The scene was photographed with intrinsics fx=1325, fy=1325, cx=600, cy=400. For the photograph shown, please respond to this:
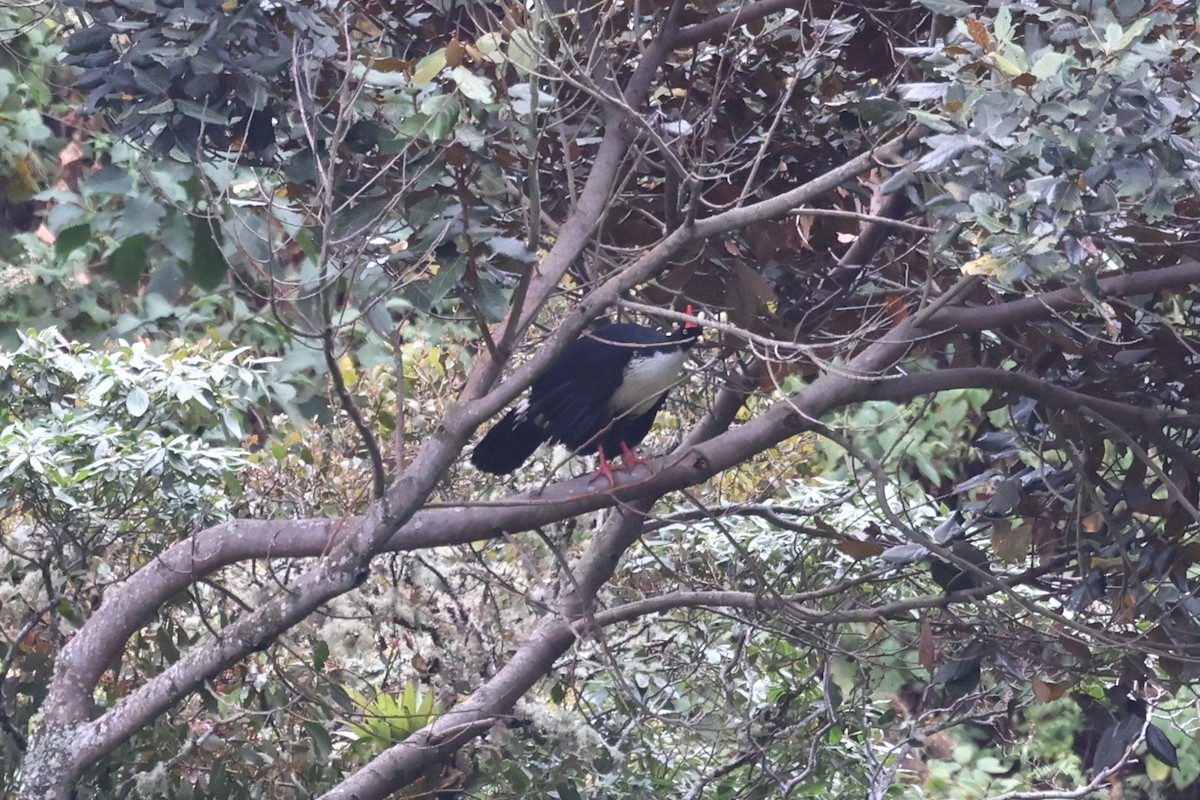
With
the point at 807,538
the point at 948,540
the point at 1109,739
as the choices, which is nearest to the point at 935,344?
the point at 948,540

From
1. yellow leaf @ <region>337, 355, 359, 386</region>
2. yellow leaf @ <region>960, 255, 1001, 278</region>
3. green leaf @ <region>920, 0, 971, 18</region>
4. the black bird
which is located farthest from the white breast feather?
yellow leaf @ <region>960, 255, 1001, 278</region>

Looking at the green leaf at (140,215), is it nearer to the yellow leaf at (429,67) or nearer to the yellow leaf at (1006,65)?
the yellow leaf at (429,67)

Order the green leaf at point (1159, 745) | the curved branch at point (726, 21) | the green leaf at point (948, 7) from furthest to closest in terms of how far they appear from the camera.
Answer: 1. the green leaf at point (1159, 745)
2. the curved branch at point (726, 21)
3. the green leaf at point (948, 7)

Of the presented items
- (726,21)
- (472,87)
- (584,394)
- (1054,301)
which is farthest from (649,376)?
(472,87)

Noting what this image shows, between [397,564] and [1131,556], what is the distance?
77.8 inches

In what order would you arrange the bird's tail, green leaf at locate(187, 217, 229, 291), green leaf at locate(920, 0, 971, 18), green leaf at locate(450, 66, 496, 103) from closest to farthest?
1. green leaf at locate(450, 66, 496, 103)
2. green leaf at locate(920, 0, 971, 18)
3. green leaf at locate(187, 217, 229, 291)
4. the bird's tail

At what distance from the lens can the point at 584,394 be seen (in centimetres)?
371

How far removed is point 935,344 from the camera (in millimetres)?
3348

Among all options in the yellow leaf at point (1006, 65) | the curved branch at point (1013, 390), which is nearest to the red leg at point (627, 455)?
the curved branch at point (1013, 390)

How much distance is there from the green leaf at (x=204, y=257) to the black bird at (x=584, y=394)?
3.55 ft

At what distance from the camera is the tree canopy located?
2.37 meters

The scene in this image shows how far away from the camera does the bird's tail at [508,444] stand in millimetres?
3635

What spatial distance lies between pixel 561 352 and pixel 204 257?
2.58ft

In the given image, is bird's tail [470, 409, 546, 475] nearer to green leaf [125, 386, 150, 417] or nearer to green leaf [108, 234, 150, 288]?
green leaf [125, 386, 150, 417]
